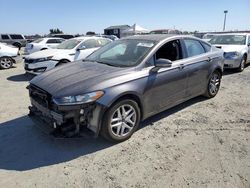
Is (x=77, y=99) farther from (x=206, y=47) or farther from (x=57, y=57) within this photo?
(x=57, y=57)

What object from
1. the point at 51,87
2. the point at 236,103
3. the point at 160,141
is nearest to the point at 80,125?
the point at 51,87

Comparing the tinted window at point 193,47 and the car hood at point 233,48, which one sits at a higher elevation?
→ the tinted window at point 193,47

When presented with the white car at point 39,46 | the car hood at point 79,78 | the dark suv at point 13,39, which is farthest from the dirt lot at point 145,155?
the dark suv at point 13,39

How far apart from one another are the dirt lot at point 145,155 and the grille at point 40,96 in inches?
25.8

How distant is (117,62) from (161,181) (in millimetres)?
2181

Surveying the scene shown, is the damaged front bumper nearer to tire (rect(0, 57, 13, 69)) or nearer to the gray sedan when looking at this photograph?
the gray sedan

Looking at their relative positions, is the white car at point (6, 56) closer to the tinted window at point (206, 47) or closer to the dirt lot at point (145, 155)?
the dirt lot at point (145, 155)

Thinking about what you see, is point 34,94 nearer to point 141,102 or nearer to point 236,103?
point 141,102

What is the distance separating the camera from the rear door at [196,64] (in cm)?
496

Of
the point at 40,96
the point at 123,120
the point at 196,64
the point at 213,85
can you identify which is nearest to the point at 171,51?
the point at 196,64

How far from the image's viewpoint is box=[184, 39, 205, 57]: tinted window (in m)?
5.04

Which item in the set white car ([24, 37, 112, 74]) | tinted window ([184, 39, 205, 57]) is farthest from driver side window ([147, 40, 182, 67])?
white car ([24, 37, 112, 74])

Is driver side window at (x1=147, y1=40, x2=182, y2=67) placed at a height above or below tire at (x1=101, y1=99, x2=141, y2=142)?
above

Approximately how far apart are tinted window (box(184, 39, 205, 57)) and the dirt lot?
1261 millimetres
